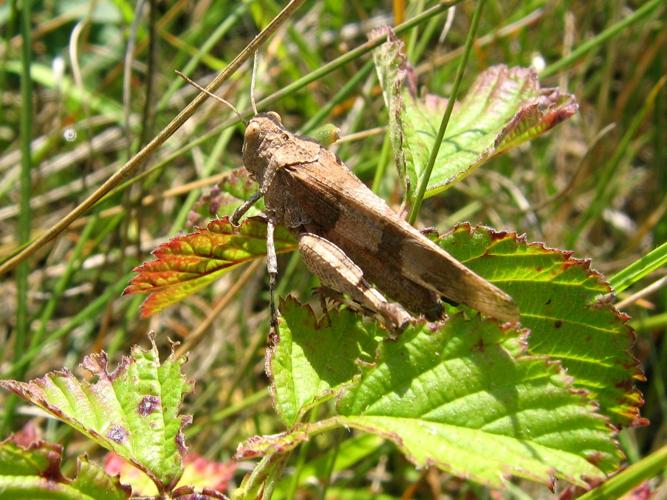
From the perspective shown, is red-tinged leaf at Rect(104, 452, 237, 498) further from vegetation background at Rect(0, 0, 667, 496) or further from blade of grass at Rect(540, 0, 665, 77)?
blade of grass at Rect(540, 0, 665, 77)

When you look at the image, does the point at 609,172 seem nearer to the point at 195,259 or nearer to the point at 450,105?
the point at 450,105

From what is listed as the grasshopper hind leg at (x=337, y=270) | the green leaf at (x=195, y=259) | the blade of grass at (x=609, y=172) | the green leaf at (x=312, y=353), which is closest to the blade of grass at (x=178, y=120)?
the green leaf at (x=195, y=259)

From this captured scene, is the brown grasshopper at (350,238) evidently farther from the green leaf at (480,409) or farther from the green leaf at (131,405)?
the green leaf at (131,405)

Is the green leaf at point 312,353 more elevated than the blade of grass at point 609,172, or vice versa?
the blade of grass at point 609,172

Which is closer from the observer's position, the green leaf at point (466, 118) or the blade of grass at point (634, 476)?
the blade of grass at point (634, 476)

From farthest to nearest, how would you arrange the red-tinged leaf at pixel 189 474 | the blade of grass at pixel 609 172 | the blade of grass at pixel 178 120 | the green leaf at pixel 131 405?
the blade of grass at pixel 609 172, the red-tinged leaf at pixel 189 474, the blade of grass at pixel 178 120, the green leaf at pixel 131 405

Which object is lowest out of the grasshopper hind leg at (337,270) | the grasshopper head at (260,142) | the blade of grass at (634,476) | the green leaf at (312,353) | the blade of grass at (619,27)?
the blade of grass at (634,476)

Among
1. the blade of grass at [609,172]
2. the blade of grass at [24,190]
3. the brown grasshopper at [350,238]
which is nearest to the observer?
the brown grasshopper at [350,238]
